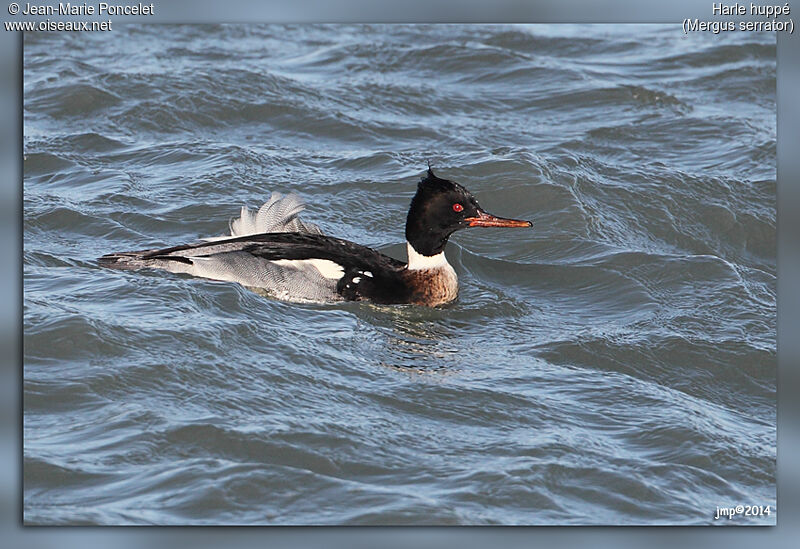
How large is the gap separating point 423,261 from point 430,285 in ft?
0.62

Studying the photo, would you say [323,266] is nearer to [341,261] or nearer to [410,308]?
[341,261]

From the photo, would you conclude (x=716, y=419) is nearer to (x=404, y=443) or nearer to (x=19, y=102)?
(x=404, y=443)

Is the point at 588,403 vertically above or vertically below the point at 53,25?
below

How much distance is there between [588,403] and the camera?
671 cm

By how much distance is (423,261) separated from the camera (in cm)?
847

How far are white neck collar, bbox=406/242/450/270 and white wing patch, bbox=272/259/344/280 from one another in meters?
0.58

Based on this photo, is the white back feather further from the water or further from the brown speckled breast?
the brown speckled breast

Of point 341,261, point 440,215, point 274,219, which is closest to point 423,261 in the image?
point 440,215

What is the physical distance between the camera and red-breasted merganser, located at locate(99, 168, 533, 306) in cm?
817

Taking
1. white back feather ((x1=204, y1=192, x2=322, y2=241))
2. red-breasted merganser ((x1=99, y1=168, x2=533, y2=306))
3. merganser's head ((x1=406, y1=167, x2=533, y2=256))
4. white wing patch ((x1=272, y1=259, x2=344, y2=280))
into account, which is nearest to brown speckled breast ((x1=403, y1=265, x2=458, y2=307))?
red-breasted merganser ((x1=99, y1=168, x2=533, y2=306))

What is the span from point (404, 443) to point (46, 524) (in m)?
1.85

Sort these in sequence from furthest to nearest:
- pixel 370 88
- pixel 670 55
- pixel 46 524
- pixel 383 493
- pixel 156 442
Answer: pixel 670 55
pixel 370 88
pixel 156 442
pixel 383 493
pixel 46 524

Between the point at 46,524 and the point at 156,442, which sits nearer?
the point at 46,524

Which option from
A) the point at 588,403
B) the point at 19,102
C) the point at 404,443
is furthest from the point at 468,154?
the point at 19,102
